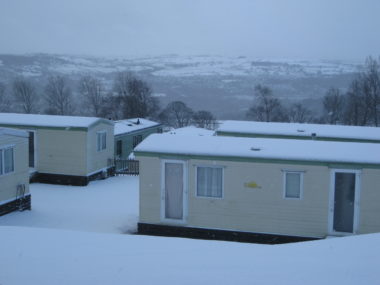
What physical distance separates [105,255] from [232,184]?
15.7 ft

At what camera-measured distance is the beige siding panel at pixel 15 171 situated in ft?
36.9

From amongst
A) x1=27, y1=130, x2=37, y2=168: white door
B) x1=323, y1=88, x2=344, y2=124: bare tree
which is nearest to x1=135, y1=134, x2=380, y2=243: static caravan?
x1=27, y1=130, x2=37, y2=168: white door

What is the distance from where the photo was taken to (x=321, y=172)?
8984 millimetres

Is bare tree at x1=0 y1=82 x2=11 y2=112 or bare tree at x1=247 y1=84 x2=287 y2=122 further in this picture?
bare tree at x1=0 y1=82 x2=11 y2=112

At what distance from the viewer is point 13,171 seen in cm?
1159

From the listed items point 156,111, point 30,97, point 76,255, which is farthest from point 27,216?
point 30,97

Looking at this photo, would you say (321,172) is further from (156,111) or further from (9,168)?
(156,111)

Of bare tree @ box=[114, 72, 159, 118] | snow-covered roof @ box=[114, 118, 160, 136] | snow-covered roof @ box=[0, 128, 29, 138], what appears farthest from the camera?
bare tree @ box=[114, 72, 159, 118]

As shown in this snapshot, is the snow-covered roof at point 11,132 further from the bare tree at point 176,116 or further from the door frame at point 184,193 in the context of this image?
the bare tree at point 176,116

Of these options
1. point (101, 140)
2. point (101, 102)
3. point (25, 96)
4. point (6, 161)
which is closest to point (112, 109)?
point (101, 102)

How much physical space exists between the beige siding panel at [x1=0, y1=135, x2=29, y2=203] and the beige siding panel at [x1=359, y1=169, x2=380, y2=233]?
27.2 feet

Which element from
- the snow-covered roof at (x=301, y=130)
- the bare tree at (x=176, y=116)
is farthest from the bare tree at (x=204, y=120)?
the snow-covered roof at (x=301, y=130)

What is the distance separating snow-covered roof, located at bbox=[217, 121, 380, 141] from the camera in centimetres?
1446

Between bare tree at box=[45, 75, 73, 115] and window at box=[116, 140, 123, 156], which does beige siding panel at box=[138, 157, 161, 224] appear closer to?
window at box=[116, 140, 123, 156]
